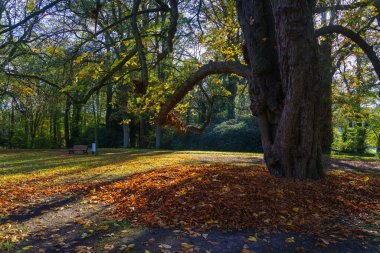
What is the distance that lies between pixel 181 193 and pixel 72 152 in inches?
680

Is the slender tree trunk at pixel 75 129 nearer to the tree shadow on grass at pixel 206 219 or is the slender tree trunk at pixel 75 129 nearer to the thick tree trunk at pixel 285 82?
the tree shadow on grass at pixel 206 219

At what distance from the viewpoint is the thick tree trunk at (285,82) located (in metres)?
6.10

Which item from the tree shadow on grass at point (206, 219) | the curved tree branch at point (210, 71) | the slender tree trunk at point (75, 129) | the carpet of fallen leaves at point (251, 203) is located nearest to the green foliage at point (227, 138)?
the slender tree trunk at point (75, 129)

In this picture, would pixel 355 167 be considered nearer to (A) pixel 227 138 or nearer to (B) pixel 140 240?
(B) pixel 140 240

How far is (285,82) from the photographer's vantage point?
21.2 ft

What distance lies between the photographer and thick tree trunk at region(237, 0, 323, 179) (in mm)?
6102

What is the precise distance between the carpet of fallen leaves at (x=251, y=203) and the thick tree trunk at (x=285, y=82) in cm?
54

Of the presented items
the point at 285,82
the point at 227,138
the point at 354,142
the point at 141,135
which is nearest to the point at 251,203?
the point at 285,82

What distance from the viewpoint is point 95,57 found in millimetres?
8562

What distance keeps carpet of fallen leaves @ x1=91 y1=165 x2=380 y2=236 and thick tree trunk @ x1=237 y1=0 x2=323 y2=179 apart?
1.78ft

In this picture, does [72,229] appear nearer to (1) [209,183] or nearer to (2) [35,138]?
(1) [209,183]

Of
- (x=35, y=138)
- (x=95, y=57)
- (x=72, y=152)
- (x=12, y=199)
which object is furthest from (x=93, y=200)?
(x=35, y=138)

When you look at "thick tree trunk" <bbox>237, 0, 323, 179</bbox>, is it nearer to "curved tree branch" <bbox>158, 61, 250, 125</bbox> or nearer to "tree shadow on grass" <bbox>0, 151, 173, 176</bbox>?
"curved tree branch" <bbox>158, 61, 250, 125</bbox>

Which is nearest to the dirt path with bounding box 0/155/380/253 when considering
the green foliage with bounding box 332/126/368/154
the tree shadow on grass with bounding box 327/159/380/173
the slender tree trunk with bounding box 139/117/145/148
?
the tree shadow on grass with bounding box 327/159/380/173
